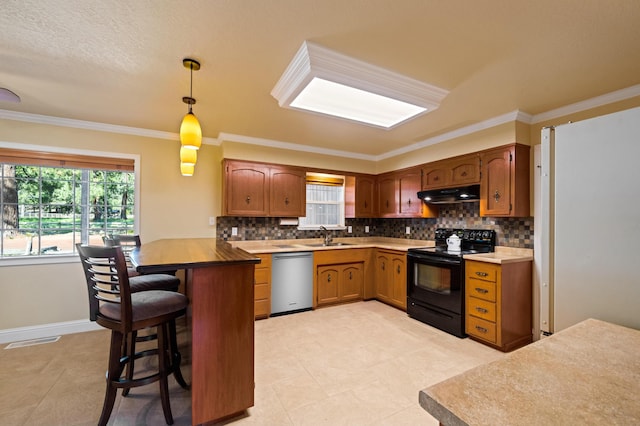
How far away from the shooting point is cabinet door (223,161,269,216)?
370 cm

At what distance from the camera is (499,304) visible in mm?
2709

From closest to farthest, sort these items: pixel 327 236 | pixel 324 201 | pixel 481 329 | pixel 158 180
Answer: pixel 481 329, pixel 158 180, pixel 327 236, pixel 324 201

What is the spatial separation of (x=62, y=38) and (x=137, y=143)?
1.95 m

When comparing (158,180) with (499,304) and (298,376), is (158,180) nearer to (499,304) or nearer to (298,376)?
(298,376)

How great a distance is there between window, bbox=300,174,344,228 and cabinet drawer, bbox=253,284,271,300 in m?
1.29

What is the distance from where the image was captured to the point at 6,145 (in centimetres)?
300

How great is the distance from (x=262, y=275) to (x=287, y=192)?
1.27 metres

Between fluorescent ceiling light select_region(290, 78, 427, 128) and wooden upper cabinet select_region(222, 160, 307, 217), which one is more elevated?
fluorescent ceiling light select_region(290, 78, 427, 128)

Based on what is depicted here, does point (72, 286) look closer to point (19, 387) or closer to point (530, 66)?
point (19, 387)

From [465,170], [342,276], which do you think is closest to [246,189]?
[342,276]

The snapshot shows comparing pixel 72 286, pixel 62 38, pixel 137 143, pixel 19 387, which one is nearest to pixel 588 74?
pixel 62 38

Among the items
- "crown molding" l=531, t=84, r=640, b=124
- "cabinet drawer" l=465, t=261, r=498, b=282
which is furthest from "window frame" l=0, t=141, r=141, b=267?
"crown molding" l=531, t=84, r=640, b=124

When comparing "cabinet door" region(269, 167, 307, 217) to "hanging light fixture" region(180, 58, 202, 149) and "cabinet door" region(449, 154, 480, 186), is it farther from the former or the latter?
"cabinet door" region(449, 154, 480, 186)

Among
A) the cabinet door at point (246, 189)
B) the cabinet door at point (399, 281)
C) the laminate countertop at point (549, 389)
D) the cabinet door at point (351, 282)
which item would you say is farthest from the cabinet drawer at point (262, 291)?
the laminate countertop at point (549, 389)
